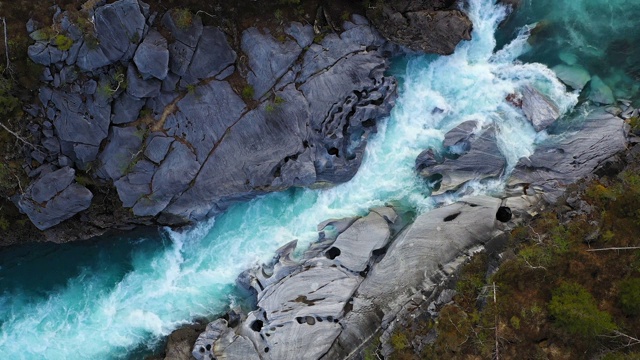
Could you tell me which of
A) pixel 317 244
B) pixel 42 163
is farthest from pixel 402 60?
pixel 42 163

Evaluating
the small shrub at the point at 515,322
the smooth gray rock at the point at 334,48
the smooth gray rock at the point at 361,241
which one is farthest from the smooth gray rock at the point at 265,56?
the small shrub at the point at 515,322

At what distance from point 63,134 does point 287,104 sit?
10740mm

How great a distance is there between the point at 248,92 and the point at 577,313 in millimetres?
16502

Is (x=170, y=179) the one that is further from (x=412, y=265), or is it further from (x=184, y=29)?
(x=412, y=265)

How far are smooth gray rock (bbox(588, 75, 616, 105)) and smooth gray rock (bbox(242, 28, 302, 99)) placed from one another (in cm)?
1438

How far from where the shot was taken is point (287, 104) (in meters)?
22.2

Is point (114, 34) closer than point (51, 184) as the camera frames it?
Yes

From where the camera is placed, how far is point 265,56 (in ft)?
72.0

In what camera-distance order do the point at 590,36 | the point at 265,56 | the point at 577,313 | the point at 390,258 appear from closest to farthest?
the point at 577,313, the point at 390,258, the point at 265,56, the point at 590,36

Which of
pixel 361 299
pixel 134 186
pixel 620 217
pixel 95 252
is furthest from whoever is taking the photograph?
pixel 95 252

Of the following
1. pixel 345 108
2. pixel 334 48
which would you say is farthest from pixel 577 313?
pixel 334 48

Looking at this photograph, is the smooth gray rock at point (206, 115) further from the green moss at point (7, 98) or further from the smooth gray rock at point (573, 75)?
the smooth gray rock at point (573, 75)

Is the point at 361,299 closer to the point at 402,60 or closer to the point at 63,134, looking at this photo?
the point at 402,60

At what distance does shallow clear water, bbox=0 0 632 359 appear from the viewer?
2336 cm
